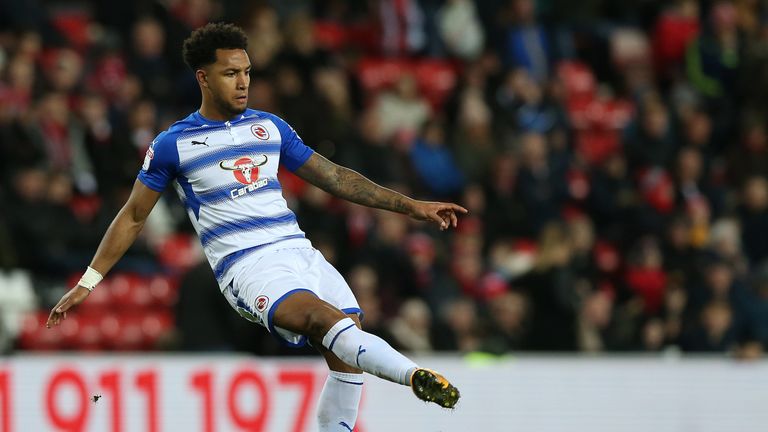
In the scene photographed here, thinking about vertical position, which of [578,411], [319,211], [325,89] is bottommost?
[578,411]

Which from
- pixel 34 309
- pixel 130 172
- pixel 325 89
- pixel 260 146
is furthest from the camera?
pixel 325 89

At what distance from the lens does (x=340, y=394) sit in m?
7.53

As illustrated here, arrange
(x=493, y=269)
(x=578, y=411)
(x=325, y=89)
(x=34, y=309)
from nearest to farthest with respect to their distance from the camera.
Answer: (x=578, y=411) < (x=34, y=309) < (x=493, y=269) < (x=325, y=89)

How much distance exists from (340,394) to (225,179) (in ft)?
4.21

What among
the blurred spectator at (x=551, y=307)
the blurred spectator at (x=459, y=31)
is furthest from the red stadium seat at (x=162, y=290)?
the blurred spectator at (x=459, y=31)

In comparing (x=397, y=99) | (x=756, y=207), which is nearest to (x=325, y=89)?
(x=397, y=99)

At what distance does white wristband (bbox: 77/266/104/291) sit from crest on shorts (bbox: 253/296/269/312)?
861mm

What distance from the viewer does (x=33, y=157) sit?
13047 mm

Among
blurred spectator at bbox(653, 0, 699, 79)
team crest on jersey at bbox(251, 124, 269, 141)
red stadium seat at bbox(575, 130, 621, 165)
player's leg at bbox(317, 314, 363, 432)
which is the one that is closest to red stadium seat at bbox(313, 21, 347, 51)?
red stadium seat at bbox(575, 130, 621, 165)

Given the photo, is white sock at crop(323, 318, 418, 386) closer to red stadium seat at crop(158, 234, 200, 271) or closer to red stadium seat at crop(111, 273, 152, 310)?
red stadium seat at crop(111, 273, 152, 310)

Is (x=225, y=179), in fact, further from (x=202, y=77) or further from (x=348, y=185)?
(x=348, y=185)

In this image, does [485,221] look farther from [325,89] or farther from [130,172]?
[130,172]

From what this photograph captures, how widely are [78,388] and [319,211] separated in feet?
12.0

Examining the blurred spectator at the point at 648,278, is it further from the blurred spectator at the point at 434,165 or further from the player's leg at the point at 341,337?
the player's leg at the point at 341,337
